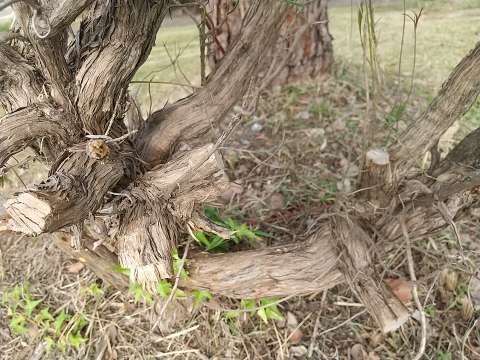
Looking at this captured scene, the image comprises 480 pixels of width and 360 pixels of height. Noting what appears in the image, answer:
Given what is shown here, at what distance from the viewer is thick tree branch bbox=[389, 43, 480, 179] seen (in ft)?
3.34

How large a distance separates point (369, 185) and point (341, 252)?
216mm

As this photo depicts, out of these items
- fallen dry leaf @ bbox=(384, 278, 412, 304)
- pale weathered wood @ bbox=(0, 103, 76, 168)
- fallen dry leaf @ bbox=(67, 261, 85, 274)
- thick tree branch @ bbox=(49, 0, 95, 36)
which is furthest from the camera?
fallen dry leaf @ bbox=(67, 261, 85, 274)

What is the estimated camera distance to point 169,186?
40.7 inches

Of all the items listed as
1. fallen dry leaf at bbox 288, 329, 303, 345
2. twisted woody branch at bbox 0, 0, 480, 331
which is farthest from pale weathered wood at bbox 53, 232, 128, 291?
fallen dry leaf at bbox 288, 329, 303, 345

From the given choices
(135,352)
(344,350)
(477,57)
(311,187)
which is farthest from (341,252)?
(135,352)

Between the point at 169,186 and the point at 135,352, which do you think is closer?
the point at 169,186

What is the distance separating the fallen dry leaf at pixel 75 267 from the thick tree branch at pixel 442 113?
110cm

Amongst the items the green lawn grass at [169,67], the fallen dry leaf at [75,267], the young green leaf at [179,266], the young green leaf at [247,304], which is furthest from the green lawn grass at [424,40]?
the fallen dry leaf at [75,267]

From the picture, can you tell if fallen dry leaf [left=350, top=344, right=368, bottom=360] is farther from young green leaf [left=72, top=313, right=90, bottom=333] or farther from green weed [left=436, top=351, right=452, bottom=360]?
young green leaf [left=72, top=313, right=90, bottom=333]

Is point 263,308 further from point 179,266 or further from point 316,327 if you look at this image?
point 179,266

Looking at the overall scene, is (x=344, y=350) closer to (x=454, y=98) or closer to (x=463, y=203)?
(x=463, y=203)

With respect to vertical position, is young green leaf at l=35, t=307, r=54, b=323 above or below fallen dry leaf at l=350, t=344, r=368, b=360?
above

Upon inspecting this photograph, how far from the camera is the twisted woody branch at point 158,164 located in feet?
2.91

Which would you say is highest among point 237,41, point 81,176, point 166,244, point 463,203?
point 237,41
